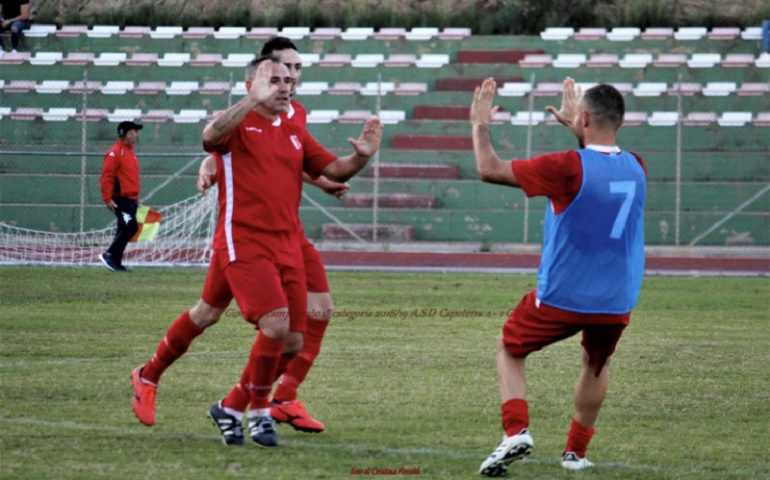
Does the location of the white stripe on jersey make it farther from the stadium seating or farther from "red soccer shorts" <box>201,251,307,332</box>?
the stadium seating

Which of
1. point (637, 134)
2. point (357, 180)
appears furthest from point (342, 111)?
point (637, 134)

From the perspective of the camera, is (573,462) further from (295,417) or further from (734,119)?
(734,119)

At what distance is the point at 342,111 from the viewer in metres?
29.8

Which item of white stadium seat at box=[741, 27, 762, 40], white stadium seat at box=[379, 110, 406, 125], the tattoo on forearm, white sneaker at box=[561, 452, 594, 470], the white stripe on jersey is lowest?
white sneaker at box=[561, 452, 594, 470]

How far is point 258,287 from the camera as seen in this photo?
7281mm

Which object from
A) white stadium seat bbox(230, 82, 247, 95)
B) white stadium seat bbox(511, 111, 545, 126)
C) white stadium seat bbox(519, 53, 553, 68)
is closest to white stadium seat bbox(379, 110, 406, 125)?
white stadium seat bbox(511, 111, 545, 126)

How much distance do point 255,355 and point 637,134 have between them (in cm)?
2066

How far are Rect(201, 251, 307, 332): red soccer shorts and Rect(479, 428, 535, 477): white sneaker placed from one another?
1.57 metres

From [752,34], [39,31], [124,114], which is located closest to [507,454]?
[124,114]

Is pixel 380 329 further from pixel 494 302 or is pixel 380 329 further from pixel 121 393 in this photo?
pixel 121 393

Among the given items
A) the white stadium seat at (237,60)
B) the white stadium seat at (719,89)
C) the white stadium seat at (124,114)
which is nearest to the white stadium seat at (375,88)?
the white stadium seat at (237,60)

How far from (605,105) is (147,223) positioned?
16391mm

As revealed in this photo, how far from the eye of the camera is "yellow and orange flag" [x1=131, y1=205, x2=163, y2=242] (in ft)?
72.9

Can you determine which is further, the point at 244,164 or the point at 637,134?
the point at 637,134
